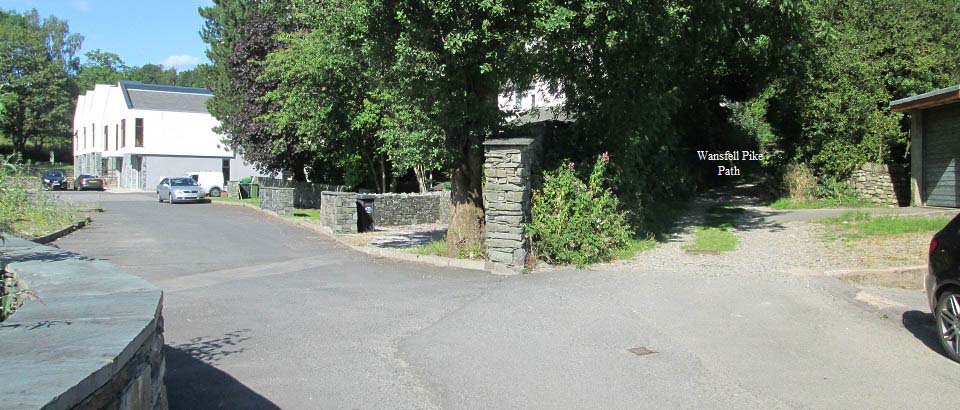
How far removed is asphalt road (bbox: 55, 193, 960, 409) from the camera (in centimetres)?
557

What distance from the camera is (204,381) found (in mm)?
5918

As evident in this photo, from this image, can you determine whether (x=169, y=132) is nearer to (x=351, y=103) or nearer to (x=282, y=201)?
(x=282, y=201)

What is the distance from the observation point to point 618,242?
1255 cm

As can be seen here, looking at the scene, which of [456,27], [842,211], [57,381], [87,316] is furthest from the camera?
[842,211]

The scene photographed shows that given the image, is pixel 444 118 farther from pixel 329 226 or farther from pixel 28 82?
pixel 28 82

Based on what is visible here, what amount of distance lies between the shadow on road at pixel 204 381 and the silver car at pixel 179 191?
29116 millimetres

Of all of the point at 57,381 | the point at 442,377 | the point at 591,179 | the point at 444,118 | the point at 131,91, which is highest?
the point at 131,91

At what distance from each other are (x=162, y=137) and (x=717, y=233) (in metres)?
44.8

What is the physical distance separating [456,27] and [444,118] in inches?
68.1

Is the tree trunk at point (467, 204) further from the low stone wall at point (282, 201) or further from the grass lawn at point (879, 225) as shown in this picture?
the low stone wall at point (282, 201)

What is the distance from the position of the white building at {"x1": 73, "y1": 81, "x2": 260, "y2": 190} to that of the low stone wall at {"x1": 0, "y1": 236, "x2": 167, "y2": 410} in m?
44.3

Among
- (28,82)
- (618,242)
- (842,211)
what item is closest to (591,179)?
(618,242)

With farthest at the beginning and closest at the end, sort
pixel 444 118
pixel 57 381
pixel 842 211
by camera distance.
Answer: pixel 842 211
pixel 444 118
pixel 57 381

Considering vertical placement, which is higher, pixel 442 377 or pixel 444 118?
pixel 444 118
